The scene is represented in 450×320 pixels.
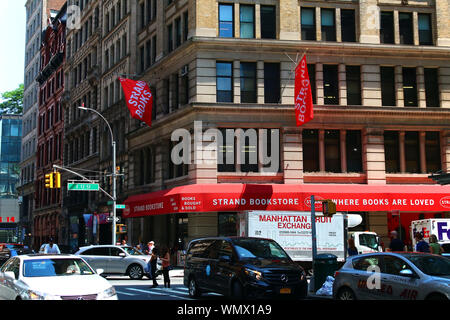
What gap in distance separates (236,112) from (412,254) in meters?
20.0

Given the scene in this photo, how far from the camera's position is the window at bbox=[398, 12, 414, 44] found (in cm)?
3475

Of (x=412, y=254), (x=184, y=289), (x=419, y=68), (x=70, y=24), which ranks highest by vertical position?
(x=70, y=24)

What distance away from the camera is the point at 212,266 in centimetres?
1694

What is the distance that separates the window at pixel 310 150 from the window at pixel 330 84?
216cm

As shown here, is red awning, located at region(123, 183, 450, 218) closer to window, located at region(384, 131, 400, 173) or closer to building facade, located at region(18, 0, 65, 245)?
window, located at region(384, 131, 400, 173)

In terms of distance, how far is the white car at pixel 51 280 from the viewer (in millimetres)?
11672

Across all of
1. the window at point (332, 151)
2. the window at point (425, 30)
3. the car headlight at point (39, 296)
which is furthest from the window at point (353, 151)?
the car headlight at point (39, 296)

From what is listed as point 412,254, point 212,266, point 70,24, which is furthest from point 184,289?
point 70,24

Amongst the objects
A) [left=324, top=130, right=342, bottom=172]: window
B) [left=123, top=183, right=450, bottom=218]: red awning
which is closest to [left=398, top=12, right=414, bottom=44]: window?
[left=324, top=130, right=342, bottom=172]: window

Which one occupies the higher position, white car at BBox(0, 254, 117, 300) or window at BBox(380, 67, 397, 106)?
window at BBox(380, 67, 397, 106)

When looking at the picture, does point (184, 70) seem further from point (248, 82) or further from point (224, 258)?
point (224, 258)

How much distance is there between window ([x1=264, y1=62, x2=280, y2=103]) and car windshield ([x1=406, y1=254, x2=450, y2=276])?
20850mm

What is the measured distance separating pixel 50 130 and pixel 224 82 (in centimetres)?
4193
